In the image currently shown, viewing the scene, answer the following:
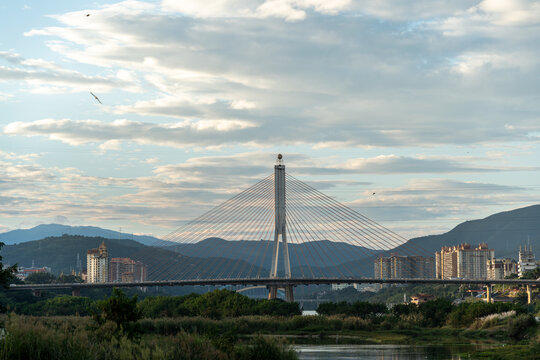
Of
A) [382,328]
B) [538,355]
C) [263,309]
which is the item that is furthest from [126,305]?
[263,309]

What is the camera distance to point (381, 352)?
4491cm

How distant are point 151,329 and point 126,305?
89.8 feet

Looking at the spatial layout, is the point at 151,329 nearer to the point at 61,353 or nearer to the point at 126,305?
the point at 126,305

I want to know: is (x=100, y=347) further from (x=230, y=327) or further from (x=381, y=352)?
(x=230, y=327)

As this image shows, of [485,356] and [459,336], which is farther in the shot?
[459,336]

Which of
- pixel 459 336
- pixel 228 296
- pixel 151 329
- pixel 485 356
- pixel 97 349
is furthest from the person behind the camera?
pixel 228 296

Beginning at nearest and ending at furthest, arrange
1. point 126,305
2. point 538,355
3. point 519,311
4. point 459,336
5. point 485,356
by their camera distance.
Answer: point 126,305, point 538,355, point 485,356, point 459,336, point 519,311

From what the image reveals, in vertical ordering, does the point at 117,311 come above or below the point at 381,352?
above

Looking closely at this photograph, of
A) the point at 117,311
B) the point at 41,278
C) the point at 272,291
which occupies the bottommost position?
the point at 272,291

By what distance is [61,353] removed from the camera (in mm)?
19156

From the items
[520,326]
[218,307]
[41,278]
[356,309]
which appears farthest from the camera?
[41,278]

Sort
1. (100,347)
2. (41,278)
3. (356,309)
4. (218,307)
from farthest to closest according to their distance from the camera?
(41,278) < (218,307) < (356,309) < (100,347)

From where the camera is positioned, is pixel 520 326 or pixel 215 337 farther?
pixel 520 326

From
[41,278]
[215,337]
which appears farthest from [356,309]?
[41,278]
